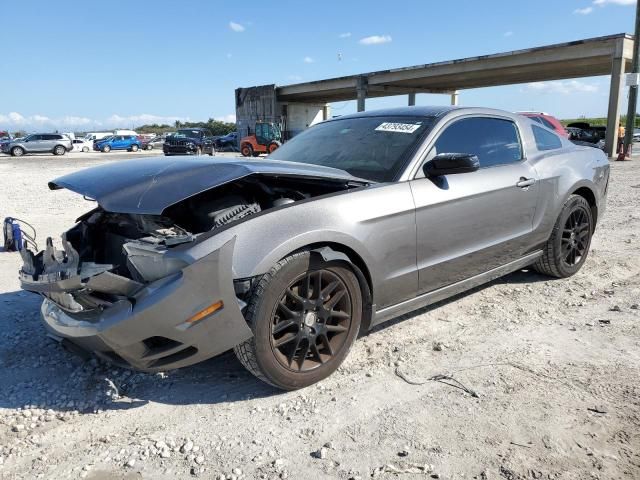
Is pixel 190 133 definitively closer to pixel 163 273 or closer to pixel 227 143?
pixel 227 143

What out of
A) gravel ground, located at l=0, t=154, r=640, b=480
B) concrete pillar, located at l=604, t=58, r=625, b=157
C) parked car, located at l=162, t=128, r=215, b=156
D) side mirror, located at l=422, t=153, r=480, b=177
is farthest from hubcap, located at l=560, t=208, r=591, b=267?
parked car, located at l=162, t=128, r=215, b=156

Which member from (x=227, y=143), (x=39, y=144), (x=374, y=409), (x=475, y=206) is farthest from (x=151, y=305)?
(x=227, y=143)

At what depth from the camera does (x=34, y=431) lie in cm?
255

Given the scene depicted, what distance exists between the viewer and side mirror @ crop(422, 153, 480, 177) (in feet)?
10.8

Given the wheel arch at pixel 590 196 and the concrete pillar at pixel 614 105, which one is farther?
the concrete pillar at pixel 614 105

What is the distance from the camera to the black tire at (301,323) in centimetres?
264

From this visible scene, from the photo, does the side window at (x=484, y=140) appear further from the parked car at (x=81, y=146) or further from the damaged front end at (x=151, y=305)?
the parked car at (x=81, y=146)

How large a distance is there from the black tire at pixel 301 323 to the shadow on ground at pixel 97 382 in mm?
234

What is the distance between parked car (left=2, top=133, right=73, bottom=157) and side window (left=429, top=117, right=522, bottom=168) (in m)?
39.5

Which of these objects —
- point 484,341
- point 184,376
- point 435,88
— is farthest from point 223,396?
point 435,88

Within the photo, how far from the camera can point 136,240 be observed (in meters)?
2.79

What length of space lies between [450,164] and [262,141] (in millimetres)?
31309

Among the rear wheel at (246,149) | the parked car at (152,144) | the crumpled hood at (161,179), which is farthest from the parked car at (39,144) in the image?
the crumpled hood at (161,179)

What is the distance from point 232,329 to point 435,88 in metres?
39.8
